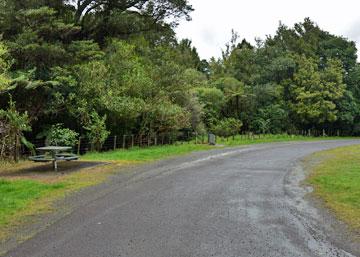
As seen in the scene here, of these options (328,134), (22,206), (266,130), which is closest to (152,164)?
(22,206)

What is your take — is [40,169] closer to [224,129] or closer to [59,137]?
[59,137]

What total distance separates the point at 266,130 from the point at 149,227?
3388 centimetres

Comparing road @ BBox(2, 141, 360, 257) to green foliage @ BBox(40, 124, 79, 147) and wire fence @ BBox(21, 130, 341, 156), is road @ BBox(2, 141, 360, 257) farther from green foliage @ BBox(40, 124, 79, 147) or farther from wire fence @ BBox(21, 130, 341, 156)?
wire fence @ BBox(21, 130, 341, 156)

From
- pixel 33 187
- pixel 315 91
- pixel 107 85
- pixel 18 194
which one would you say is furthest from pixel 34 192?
pixel 315 91

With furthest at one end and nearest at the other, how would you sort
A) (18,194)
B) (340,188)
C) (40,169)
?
(40,169) → (340,188) → (18,194)

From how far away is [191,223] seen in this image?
6.16m

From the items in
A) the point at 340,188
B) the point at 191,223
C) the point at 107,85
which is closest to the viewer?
the point at 191,223

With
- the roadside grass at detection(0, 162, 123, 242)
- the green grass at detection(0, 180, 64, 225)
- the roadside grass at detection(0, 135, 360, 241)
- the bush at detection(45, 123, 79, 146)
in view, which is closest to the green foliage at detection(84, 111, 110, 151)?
the bush at detection(45, 123, 79, 146)

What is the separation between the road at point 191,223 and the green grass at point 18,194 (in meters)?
1.14

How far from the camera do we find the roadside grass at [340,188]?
22.1ft

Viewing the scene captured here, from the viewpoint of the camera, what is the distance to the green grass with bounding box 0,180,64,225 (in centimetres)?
707

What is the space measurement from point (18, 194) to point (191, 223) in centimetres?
454

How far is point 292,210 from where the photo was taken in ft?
23.3

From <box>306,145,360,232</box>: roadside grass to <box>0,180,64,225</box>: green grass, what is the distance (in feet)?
20.3
